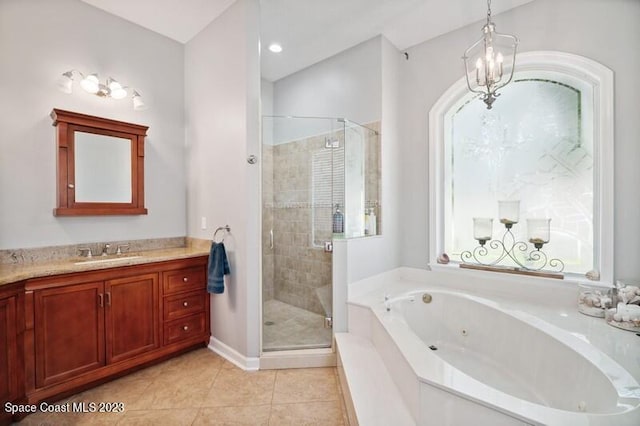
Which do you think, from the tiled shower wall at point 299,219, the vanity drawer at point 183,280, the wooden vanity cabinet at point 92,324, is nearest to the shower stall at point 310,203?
the tiled shower wall at point 299,219

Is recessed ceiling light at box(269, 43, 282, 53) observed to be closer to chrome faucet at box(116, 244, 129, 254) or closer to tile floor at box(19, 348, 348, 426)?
chrome faucet at box(116, 244, 129, 254)

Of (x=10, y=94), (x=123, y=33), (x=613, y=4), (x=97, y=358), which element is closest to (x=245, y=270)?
(x=97, y=358)

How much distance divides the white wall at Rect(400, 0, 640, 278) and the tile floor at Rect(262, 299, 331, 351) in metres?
1.24

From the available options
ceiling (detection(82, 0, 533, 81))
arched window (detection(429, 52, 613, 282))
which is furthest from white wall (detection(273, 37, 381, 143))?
arched window (detection(429, 52, 613, 282))

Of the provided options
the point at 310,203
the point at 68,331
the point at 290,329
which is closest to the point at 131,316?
the point at 68,331

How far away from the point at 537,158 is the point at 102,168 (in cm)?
381

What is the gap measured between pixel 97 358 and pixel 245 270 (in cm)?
118

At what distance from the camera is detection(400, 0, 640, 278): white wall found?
78.6 inches

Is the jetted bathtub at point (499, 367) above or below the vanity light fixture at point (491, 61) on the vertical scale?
below

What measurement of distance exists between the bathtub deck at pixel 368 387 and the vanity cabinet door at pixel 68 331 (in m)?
1.79

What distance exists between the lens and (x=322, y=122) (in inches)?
115

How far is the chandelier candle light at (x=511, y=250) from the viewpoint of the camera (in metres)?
2.42

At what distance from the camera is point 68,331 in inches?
76.1

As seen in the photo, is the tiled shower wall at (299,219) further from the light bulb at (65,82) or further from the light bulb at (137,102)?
the light bulb at (65,82)
